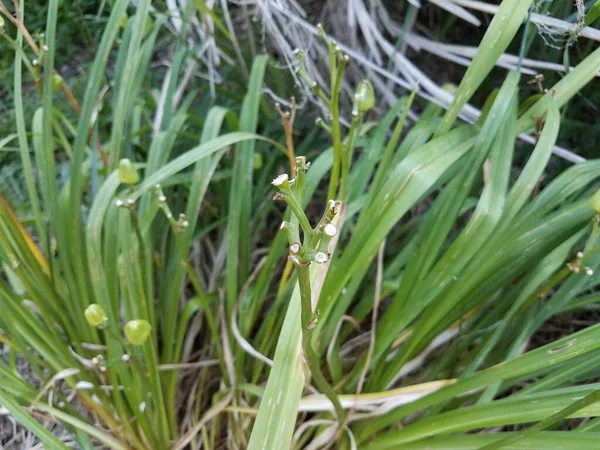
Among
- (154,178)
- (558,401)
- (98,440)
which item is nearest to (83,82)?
(154,178)

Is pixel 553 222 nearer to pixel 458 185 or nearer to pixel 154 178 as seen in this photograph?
pixel 458 185

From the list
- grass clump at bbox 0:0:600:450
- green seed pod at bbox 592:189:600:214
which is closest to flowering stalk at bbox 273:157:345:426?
grass clump at bbox 0:0:600:450

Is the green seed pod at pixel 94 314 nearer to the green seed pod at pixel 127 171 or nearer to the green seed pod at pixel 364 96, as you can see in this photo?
the green seed pod at pixel 127 171

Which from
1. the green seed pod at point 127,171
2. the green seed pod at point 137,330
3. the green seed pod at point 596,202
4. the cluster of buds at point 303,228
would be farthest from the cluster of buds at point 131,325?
the green seed pod at point 596,202

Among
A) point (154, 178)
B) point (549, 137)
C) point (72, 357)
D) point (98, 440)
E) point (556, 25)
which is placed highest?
point (556, 25)

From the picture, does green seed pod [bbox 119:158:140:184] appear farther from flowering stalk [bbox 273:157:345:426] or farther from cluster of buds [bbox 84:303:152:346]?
flowering stalk [bbox 273:157:345:426]

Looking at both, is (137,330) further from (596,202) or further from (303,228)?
(596,202)
